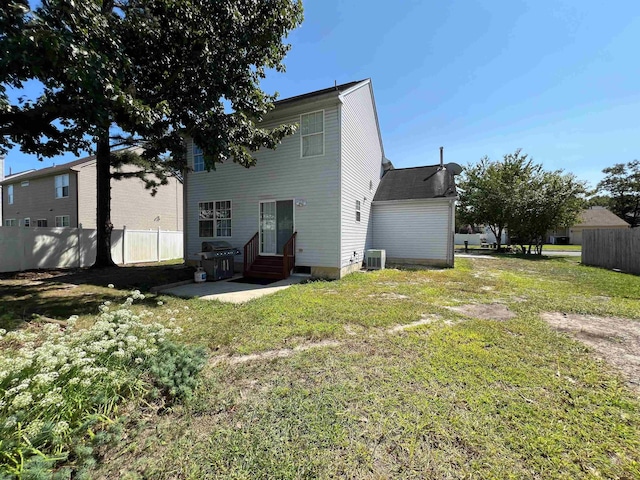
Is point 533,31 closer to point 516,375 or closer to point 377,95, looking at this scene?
point 377,95

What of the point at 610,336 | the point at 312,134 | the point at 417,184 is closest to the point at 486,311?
the point at 610,336

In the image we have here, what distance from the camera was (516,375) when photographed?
114 inches

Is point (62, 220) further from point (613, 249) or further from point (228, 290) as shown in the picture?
point (613, 249)

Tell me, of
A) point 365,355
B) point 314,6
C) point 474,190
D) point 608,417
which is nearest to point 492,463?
point 608,417

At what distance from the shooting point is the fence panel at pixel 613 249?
10.2m

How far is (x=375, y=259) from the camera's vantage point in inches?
434

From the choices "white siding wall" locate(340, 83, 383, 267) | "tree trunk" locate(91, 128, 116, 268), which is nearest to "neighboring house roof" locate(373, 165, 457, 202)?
"white siding wall" locate(340, 83, 383, 267)

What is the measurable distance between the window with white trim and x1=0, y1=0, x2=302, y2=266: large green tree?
302cm

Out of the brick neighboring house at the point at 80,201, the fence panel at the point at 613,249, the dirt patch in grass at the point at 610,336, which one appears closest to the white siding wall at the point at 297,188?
the dirt patch in grass at the point at 610,336

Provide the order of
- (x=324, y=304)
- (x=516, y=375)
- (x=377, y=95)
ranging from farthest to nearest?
1. (x=377, y=95)
2. (x=324, y=304)
3. (x=516, y=375)

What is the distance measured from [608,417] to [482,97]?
36.6 feet

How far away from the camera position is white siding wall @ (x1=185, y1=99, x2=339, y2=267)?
8844mm

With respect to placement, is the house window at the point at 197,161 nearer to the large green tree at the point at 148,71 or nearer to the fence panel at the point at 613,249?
the large green tree at the point at 148,71

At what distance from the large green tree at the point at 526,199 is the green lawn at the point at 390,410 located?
52.9ft
